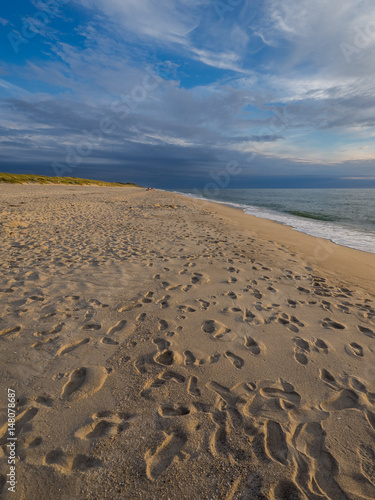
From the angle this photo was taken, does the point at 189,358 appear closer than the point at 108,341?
Yes

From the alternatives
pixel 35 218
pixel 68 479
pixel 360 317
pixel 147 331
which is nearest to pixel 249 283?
pixel 360 317

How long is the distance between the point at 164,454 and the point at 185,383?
0.87 metres

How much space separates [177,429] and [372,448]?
6.54 feet

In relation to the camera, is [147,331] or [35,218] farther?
[35,218]

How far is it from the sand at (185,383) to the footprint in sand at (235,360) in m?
0.02

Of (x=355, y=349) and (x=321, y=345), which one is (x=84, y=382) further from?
(x=355, y=349)

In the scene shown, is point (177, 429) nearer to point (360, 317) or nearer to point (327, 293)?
point (360, 317)

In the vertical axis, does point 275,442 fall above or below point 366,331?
above

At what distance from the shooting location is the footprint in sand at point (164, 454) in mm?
2240

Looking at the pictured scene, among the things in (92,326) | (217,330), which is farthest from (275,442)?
(92,326)

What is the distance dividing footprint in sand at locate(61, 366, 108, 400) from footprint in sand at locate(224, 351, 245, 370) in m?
1.75

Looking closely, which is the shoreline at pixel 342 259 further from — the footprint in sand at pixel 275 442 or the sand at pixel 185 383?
the footprint in sand at pixel 275 442

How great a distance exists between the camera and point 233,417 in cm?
276

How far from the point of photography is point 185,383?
10.5ft
